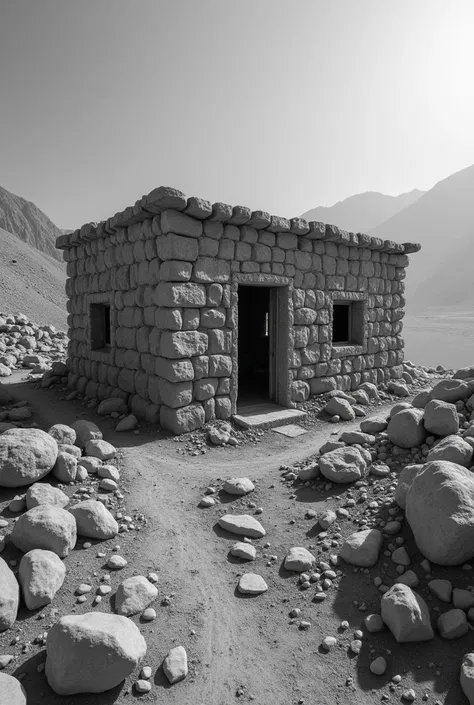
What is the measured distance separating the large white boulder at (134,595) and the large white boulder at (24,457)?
4.64ft

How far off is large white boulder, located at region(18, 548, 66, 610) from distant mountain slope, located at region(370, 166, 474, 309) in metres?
55.2

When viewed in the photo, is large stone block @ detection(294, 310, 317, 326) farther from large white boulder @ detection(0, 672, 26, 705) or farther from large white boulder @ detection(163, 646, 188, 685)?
large white boulder @ detection(0, 672, 26, 705)

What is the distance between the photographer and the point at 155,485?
4258mm

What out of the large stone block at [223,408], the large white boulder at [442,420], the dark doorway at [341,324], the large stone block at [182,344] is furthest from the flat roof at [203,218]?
the large white boulder at [442,420]

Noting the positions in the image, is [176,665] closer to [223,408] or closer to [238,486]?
[238,486]

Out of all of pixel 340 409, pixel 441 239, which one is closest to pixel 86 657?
pixel 340 409

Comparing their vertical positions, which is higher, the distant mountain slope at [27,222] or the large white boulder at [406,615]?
the distant mountain slope at [27,222]

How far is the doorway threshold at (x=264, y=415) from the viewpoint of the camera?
19.9 feet

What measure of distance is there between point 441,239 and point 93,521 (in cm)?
9723

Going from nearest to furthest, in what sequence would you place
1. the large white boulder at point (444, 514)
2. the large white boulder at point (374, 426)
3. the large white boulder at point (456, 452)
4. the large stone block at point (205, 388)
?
1. the large white boulder at point (444, 514)
2. the large white boulder at point (456, 452)
3. the large white boulder at point (374, 426)
4. the large stone block at point (205, 388)

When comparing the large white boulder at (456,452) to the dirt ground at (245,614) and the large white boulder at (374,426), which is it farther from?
the large white boulder at (374,426)

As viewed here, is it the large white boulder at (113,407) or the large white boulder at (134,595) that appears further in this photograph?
the large white boulder at (113,407)

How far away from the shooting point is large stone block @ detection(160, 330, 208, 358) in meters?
5.42

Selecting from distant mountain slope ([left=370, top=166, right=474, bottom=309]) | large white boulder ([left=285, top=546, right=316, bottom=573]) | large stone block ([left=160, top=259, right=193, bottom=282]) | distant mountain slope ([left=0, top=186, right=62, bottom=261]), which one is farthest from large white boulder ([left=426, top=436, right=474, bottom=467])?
distant mountain slope ([left=0, top=186, right=62, bottom=261])
